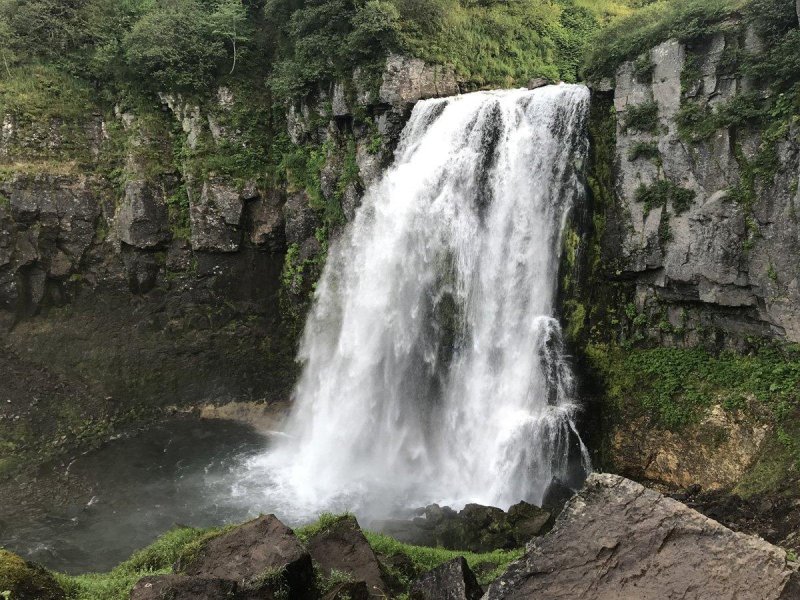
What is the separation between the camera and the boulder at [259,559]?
6137mm

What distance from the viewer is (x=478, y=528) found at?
37.1 ft

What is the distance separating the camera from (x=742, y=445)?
36.4 feet

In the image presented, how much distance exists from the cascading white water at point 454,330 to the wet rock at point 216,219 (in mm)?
4564

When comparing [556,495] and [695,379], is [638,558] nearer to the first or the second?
[556,495]

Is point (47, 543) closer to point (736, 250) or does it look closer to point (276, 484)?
point (276, 484)

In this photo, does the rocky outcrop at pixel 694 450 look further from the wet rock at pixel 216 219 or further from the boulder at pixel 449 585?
the wet rock at pixel 216 219

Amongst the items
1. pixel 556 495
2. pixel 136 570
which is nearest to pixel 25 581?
pixel 136 570

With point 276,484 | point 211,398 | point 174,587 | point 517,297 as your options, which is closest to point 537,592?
point 174,587

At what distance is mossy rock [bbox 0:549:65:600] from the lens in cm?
578

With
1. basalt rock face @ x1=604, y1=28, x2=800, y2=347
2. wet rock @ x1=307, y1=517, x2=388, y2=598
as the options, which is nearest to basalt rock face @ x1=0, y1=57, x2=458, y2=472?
basalt rock face @ x1=604, y1=28, x2=800, y2=347

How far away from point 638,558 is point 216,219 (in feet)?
56.7

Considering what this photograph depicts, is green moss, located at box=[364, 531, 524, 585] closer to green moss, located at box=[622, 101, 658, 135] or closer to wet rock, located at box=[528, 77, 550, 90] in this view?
green moss, located at box=[622, 101, 658, 135]

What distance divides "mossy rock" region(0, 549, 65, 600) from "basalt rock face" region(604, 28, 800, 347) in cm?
1283

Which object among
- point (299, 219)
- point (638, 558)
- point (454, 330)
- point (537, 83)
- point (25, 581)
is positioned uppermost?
point (537, 83)
